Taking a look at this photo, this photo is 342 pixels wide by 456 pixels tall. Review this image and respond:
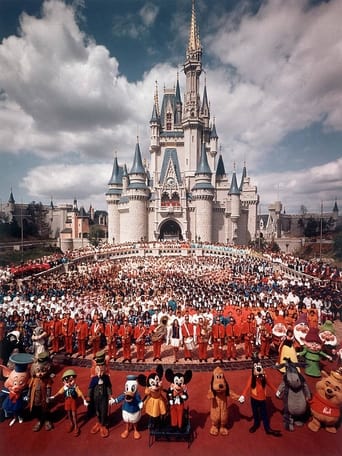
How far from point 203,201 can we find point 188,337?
33453 mm

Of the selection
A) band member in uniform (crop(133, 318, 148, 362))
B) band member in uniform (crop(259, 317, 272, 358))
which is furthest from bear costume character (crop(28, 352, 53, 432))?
band member in uniform (crop(259, 317, 272, 358))

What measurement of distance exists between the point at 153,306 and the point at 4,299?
24.5 ft

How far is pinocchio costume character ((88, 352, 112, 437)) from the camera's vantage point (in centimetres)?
448

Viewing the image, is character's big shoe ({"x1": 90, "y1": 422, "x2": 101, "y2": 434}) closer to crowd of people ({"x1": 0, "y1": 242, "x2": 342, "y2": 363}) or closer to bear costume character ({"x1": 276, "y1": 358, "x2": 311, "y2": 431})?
crowd of people ({"x1": 0, "y1": 242, "x2": 342, "y2": 363})

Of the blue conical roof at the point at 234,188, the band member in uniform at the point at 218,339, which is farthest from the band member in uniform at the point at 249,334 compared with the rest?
the blue conical roof at the point at 234,188

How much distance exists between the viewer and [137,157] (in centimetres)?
4166

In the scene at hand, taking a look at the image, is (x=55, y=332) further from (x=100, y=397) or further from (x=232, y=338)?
(x=232, y=338)

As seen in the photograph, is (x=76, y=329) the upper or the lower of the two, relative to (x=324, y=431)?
upper

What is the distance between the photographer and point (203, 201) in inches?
1558

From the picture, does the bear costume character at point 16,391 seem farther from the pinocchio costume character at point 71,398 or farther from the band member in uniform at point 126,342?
the band member in uniform at point 126,342

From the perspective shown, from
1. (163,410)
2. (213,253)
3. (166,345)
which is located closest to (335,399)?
(163,410)

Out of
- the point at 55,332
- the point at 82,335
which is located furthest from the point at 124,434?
the point at 55,332

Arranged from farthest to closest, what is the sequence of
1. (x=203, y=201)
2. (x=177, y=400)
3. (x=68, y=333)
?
(x=203, y=201) → (x=68, y=333) → (x=177, y=400)

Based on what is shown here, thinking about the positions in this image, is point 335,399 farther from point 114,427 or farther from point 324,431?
point 114,427
